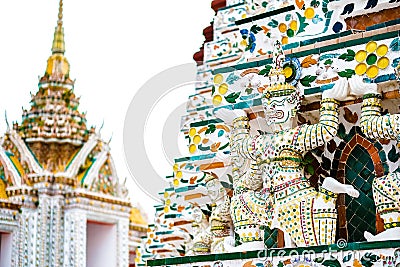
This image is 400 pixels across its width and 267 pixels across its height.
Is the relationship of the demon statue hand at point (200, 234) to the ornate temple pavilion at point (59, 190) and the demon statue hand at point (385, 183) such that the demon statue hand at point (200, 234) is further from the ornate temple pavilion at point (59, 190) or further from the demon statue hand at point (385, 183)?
the ornate temple pavilion at point (59, 190)

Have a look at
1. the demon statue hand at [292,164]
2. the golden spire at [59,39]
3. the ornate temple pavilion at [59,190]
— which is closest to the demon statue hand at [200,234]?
the demon statue hand at [292,164]

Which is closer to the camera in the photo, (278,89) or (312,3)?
(278,89)

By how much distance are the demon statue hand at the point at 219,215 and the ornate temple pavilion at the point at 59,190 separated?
1018 cm

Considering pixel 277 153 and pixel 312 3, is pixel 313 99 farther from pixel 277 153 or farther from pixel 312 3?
pixel 312 3

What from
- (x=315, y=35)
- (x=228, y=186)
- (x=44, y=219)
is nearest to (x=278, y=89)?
(x=315, y=35)

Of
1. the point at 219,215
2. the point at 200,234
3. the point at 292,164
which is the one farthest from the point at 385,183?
the point at 200,234

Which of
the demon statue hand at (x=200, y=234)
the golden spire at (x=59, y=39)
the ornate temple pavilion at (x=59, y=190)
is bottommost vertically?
the demon statue hand at (x=200, y=234)

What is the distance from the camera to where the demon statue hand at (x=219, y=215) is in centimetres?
531

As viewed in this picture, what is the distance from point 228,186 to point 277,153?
3.33 ft

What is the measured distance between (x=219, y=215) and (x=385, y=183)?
5.23ft

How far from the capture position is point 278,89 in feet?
15.0

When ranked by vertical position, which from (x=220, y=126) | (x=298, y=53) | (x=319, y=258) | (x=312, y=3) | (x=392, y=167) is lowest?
(x=319, y=258)

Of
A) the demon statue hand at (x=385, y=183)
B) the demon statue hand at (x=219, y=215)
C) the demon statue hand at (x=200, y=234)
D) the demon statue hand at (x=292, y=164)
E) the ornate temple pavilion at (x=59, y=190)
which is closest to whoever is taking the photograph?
the demon statue hand at (x=385, y=183)

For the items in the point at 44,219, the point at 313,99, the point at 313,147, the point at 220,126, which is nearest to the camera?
the point at 313,147
